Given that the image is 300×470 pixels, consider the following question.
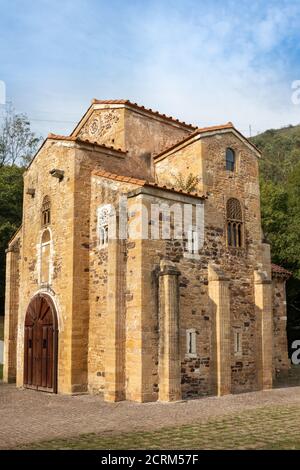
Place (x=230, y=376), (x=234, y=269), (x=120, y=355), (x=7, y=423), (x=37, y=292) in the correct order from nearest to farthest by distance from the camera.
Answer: (x=7, y=423) → (x=120, y=355) → (x=230, y=376) → (x=234, y=269) → (x=37, y=292)

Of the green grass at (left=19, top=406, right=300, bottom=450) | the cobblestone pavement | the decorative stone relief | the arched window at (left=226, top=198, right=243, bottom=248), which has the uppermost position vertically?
the decorative stone relief

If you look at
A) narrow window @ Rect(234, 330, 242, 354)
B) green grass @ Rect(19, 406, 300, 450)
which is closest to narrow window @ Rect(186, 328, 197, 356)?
narrow window @ Rect(234, 330, 242, 354)

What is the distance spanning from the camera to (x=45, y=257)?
17297mm

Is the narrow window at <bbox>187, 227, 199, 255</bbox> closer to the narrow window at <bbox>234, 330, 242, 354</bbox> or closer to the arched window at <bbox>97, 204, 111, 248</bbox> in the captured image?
the arched window at <bbox>97, 204, 111, 248</bbox>

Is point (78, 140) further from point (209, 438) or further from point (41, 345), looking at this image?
point (209, 438)

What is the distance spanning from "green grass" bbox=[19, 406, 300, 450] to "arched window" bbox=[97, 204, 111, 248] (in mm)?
7022

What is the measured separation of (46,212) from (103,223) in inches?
125

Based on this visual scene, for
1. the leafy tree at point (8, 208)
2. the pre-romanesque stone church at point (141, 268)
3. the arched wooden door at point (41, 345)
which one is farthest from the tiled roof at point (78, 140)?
the leafy tree at point (8, 208)

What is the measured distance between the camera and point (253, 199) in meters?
17.5

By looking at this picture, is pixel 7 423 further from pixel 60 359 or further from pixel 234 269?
pixel 234 269

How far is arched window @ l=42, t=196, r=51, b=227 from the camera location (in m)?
17.5

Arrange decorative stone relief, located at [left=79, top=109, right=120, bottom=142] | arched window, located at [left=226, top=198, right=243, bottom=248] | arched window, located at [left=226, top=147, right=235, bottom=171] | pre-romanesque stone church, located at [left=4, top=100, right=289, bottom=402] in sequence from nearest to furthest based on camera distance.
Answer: pre-romanesque stone church, located at [left=4, top=100, right=289, bottom=402] < arched window, located at [left=226, top=198, right=243, bottom=248] < arched window, located at [left=226, top=147, right=235, bottom=171] < decorative stone relief, located at [left=79, top=109, right=120, bottom=142]

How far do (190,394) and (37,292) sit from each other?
6.74 metres

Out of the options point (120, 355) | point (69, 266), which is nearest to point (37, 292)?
point (69, 266)
